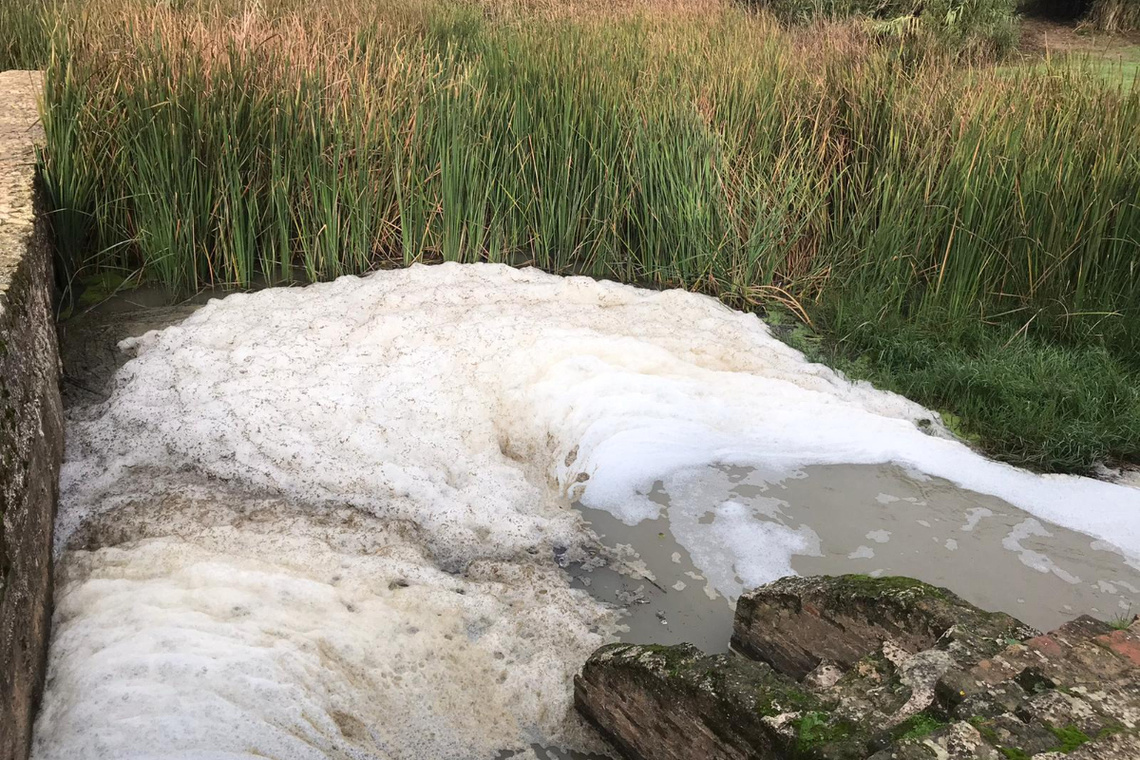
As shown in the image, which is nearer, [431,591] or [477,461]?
[431,591]

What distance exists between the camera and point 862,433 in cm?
291

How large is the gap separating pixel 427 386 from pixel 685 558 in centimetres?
114

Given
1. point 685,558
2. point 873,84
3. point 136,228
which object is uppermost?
point 873,84

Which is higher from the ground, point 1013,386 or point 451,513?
point 1013,386

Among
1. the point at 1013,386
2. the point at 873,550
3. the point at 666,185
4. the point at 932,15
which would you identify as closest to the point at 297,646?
the point at 873,550

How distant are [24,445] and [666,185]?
9.18ft

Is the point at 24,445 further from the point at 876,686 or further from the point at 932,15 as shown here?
the point at 932,15

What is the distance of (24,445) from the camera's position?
80.2 inches

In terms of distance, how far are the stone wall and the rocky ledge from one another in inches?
41.2

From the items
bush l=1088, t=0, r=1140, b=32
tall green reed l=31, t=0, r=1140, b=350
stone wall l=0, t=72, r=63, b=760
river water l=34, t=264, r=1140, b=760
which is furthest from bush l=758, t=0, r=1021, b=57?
stone wall l=0, t=72, r=63, b=760

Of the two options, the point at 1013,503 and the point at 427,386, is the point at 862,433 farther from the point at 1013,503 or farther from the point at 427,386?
the point at 427,386

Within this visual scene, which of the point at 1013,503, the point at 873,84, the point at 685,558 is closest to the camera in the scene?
the point at 685,558

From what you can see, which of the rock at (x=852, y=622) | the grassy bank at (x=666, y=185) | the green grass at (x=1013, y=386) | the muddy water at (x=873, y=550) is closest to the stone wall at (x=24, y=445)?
the grassy bank at (x=666, y=185)

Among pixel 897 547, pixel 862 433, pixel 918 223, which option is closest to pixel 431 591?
pixel 897 547
